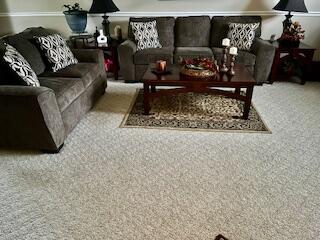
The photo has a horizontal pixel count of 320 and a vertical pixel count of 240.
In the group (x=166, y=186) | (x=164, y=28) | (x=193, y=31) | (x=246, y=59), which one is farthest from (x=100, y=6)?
(x=166, y=186)

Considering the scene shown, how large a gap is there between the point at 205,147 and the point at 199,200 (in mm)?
673

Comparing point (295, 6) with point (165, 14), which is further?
point (165, 14)

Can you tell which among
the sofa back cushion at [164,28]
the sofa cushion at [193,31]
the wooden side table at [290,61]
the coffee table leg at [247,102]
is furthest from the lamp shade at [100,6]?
the wooden side table at [290,61]

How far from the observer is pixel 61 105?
232 cm

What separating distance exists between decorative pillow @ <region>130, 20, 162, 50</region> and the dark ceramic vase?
2.47ft

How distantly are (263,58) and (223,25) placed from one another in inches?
32.7

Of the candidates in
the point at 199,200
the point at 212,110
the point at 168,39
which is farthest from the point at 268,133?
the point at 168,39

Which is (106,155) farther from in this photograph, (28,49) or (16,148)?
(28,49)

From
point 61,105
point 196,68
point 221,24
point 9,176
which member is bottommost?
point 9,176

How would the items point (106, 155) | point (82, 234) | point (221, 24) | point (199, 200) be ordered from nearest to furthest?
1. point (82, 234)
2. point (199, 200)
3. point (106, 155)
4. point (221, 24)

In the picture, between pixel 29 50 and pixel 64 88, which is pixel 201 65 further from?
pixel 29 50

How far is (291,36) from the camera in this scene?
3721mm

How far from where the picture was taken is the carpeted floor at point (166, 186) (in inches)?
62.0

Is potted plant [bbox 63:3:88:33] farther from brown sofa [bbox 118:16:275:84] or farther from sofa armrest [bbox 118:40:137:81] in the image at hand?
sofa armrest [bbox 118:40:137:81]
